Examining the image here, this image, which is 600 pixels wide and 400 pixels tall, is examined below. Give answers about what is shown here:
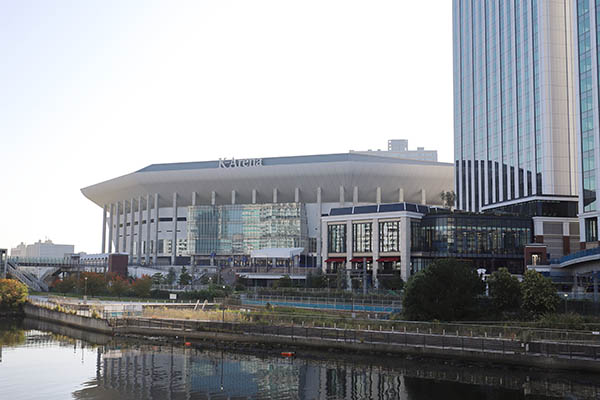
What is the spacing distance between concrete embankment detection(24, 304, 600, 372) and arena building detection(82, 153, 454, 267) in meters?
98.5

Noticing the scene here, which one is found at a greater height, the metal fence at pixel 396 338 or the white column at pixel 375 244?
the white column at pixel 375 244

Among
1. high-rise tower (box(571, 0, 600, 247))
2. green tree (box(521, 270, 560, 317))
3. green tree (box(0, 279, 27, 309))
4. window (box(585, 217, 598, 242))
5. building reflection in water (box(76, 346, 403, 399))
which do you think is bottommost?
building reflection in water (box(76, 346, 403, 399))

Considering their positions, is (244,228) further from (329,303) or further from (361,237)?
(329,303)

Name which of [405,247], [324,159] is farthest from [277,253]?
[405,247]

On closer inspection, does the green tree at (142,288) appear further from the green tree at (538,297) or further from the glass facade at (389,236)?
the green tree at (538,297)

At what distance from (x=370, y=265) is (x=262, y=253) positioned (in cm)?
4076

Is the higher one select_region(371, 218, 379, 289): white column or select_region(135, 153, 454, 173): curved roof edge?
select_region(135, 153, 454, 173): curved roof edge

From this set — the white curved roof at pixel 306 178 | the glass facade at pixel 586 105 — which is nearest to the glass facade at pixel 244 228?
the white curved roof at pixel 306 178

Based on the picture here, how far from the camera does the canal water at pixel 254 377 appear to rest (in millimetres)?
42438

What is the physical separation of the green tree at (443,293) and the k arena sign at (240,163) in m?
118

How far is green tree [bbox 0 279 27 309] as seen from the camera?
3814 inches

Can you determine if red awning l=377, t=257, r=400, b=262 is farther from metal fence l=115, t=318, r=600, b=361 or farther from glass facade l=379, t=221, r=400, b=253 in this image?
metal fence l=115, t=318, r=600, b=361

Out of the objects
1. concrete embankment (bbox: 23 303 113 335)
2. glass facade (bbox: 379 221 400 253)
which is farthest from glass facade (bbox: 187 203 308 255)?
concrete embankment (bbox: 23 303 113 335)

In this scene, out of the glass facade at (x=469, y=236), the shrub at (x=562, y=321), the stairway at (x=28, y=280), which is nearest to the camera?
the shrub at (x=562, y=321)
